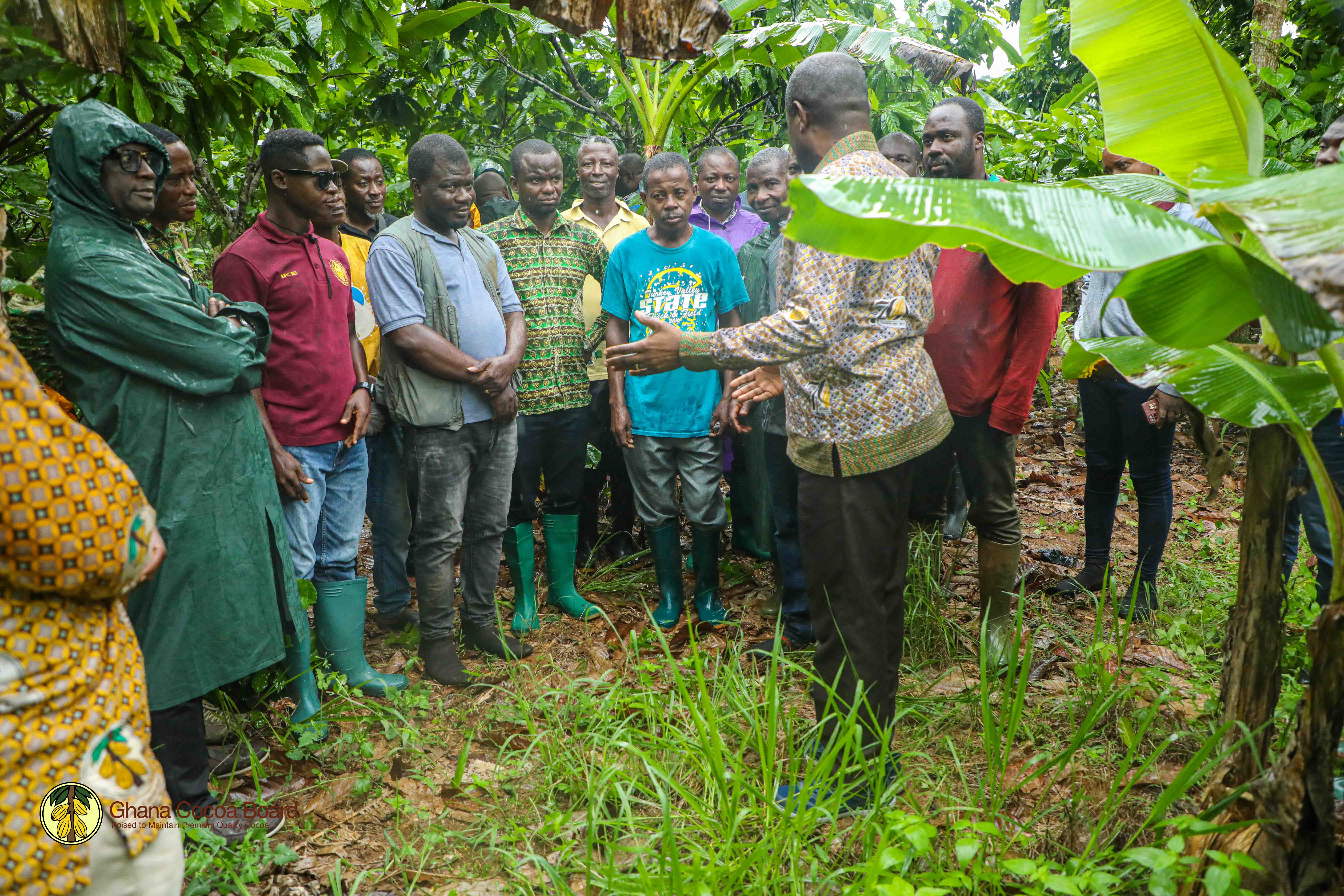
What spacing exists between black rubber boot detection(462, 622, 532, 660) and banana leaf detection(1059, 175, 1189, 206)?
112 inches

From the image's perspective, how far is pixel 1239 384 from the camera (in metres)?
1.92

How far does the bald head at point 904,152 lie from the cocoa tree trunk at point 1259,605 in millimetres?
2852

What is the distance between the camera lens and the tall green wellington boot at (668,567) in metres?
4.39

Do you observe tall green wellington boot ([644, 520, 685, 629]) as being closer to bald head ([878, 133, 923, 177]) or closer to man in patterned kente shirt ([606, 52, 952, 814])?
man in patterned kente shirt ([606, 52, 952, 814])

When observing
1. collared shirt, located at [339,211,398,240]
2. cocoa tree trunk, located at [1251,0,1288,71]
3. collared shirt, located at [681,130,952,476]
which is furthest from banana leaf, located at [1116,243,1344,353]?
cocoa tree trunk, located at [1251,0,1288,71]

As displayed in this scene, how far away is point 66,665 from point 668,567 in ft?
10.3

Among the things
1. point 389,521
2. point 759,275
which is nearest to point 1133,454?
point 759,275

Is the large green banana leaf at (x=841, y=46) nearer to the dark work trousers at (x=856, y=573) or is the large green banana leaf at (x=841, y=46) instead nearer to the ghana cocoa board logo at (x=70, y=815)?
the dark work trousers at (x=856, y=573)

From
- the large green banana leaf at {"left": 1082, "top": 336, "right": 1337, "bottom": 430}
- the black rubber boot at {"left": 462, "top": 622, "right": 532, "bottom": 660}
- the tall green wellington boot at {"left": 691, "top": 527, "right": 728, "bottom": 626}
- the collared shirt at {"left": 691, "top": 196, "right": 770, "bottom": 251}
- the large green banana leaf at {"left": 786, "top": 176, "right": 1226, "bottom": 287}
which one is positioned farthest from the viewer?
the collared shirt at {"left": 691, "top": 196, "right": 770, "bottom": 251}

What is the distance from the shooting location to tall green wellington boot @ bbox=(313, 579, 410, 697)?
3514 millimetres

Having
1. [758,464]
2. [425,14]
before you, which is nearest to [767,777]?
[758,464]

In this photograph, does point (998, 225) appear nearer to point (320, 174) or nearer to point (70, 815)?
point (70, 815)

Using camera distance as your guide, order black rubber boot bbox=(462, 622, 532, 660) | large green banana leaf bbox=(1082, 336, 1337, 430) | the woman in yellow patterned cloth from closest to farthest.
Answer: the woman in yellow patterned cloth, large green banana leaf bbox=(1082, 336, 1337, 430), black rubber boot bbox=(462, 622, 532, 660)

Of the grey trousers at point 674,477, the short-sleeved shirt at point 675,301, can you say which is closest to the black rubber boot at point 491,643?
the grey trousers at point 674,477
